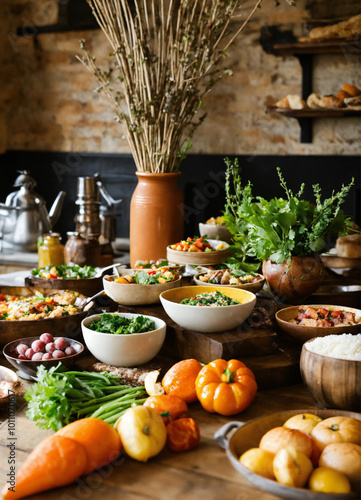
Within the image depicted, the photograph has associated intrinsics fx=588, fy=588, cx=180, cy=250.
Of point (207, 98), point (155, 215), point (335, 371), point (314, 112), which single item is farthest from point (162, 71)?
point (207, 98)

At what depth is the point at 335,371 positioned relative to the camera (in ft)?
4.25

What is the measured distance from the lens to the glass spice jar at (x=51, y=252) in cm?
283

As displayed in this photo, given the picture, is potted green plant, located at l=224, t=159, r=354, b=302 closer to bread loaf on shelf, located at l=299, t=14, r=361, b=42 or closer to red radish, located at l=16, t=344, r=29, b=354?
red radish, located at l=16, t=344, r=29, b=354

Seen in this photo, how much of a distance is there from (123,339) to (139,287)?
35 centimetres

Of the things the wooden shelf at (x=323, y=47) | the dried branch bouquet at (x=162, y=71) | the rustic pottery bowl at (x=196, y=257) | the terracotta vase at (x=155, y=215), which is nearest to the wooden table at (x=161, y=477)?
the rustic pottery bowl at (x=196, y=257)

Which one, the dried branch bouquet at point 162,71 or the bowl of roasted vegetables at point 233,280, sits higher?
the dried branch bouquet at point 162,71

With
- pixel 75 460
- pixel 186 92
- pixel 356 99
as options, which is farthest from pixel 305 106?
pixel 75 460

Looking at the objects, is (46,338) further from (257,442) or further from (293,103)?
(293,103)

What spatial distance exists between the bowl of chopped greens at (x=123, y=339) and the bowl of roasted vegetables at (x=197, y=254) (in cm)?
66

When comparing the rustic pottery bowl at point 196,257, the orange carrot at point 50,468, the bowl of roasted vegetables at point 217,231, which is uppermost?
the bowl of roasted vegetables at point 217,231

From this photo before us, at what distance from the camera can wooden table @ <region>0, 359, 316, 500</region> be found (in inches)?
42.5

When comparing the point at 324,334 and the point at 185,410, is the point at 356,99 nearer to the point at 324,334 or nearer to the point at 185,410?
the point at 324,334

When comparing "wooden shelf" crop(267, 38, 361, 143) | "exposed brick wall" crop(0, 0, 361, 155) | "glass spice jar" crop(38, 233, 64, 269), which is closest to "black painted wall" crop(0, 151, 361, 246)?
"exposed brick wall" crop(0, 0, 361, 155)

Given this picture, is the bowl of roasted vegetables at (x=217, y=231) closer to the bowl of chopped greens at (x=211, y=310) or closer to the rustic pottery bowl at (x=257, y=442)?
the bowl of chopped greens at (x=211, y=310)
